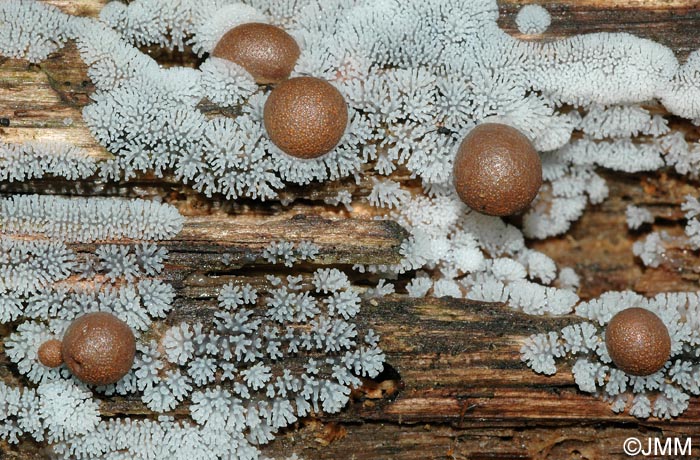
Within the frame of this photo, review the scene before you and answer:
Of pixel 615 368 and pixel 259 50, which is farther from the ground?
pixel 259 50

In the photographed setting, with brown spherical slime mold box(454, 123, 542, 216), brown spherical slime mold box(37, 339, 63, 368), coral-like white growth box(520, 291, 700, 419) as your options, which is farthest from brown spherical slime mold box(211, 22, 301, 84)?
coral-like white growth box(520, 291, 700, 419)

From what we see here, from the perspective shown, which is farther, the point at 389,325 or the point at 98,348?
the point at 389,325

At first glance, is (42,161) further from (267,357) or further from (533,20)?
(533,20)

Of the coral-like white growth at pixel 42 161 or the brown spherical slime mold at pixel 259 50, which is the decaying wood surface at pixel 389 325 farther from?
the brown spherical slime mold at pixel 259 50

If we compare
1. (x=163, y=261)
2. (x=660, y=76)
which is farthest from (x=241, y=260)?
(x=660, y=76)

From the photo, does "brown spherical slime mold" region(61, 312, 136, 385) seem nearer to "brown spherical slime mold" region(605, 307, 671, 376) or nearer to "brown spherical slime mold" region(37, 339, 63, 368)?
"brown spherical slime mold" region(37, 339, 63, 368)

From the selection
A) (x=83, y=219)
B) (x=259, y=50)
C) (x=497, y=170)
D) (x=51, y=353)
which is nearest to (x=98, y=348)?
(x=51, y=353)
